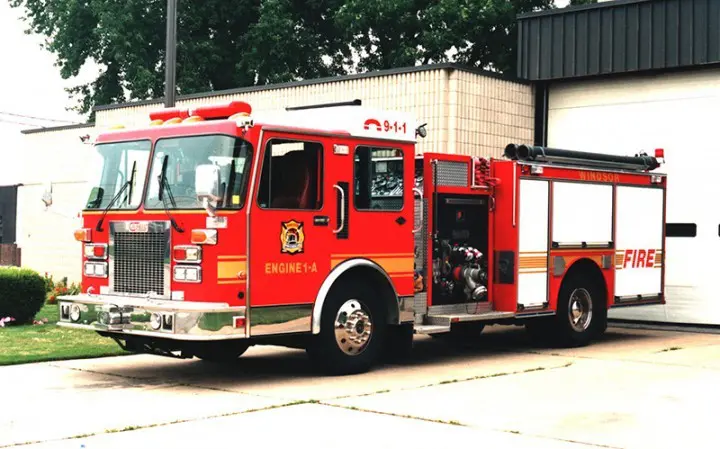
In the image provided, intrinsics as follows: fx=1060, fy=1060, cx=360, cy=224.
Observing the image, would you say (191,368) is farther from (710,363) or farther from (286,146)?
(710,363)

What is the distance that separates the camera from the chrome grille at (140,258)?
10.7m

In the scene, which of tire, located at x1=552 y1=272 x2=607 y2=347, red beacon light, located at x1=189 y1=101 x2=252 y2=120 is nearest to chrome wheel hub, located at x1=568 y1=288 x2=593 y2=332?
tire, located at x1=552 y1=272 x2=607 y2=347

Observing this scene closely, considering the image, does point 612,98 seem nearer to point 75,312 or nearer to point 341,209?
point 341,209

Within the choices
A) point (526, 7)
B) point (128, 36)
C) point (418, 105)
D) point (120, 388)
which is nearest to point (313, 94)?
point (418, 105)

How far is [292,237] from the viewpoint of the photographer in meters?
10.9

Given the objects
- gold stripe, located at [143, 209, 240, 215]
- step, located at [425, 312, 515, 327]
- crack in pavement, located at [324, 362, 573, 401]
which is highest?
gold stripe, located at [143, 209, 240, 215]

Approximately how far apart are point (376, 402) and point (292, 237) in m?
2.11

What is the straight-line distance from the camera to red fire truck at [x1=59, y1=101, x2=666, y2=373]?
10.4 meters

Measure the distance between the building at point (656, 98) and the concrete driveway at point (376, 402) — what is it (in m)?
3.84

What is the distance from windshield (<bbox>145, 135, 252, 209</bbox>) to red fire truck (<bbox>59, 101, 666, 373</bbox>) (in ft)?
0.05

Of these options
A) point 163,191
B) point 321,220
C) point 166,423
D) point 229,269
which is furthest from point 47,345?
point 166,423

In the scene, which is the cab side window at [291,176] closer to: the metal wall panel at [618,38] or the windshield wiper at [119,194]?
the windshield wiper at [119,194]

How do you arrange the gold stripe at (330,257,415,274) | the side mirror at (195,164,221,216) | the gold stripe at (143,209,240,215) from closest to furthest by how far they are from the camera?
1. the side mirror at (195,164,221,216)
2. the gold stripe at (143,209,240,215)
3. the gold stripe at (330,257,415,274)

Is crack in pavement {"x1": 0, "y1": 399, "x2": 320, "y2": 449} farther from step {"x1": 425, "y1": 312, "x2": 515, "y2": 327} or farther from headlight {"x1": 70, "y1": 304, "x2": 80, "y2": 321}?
step {"x1": 425, "y1": 312, "x2": 515, "y2": 327}
